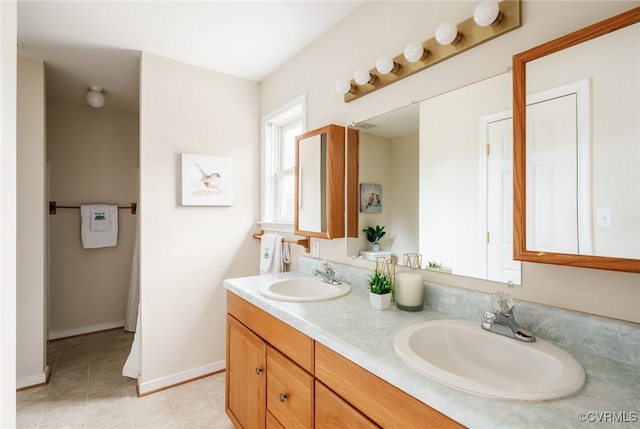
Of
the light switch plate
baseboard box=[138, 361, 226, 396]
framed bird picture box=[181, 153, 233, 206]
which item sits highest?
framed bird picture box=[181, 153, 233, 206]

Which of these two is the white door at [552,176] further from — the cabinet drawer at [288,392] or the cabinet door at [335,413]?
the cabinet drawer at [288,392]

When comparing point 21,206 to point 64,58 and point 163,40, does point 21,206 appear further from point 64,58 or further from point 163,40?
point 163,40

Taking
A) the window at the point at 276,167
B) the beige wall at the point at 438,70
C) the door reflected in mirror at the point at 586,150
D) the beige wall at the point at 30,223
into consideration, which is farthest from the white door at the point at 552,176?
the beige wall at the point at 30,223

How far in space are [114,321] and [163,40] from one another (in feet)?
9.99

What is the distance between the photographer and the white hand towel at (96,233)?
10.5 feet

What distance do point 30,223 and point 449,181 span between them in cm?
288

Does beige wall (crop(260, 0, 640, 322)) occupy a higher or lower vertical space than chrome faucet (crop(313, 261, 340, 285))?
higher

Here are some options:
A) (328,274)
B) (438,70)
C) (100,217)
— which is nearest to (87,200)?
(100,217)

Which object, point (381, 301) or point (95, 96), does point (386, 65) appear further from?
point (95, 96)

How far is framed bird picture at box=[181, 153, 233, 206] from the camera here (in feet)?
7.61

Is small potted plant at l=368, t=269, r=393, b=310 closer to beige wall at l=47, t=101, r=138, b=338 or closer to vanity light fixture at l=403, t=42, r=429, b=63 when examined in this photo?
vanity light fixture at l=403, t=42, r=429, b=63

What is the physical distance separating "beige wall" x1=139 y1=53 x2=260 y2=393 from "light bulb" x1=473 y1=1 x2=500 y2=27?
1.98m

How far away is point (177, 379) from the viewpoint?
230 centimetres

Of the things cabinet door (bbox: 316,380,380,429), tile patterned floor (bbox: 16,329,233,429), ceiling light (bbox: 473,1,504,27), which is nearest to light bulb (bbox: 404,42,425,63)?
ceiling light (bbox: 473,1,504,27)
